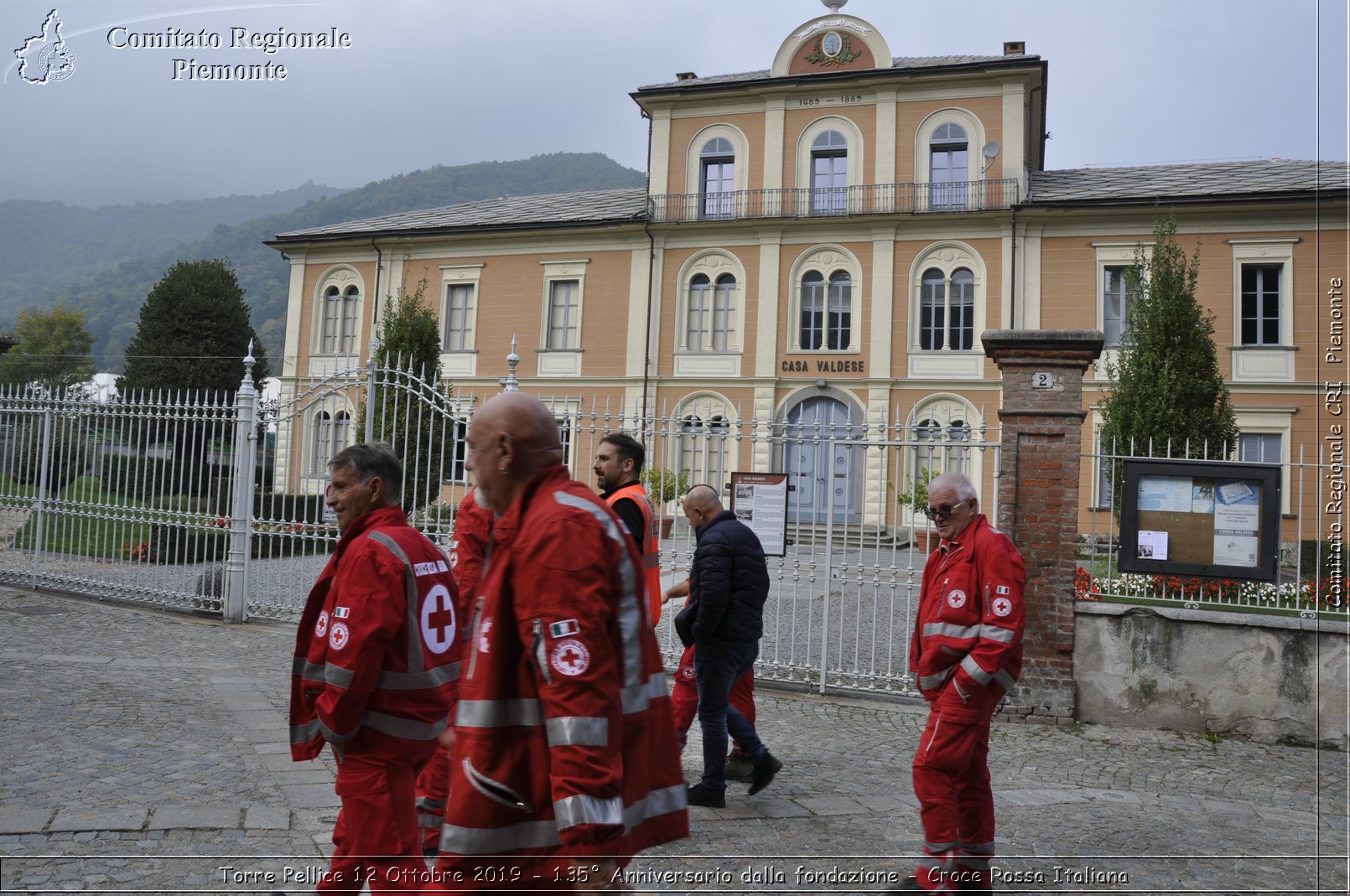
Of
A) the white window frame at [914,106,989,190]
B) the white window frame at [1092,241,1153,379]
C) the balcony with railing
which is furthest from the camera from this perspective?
the white window frame at [914,106,989,190]

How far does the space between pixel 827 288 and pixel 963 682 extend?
23940 millimetres

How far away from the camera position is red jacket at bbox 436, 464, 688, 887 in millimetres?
2109

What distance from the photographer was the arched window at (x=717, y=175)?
92.6 ft

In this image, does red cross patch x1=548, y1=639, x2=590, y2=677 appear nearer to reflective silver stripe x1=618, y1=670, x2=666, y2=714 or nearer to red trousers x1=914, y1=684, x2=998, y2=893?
reflective silver stripe x1=618, y1=670, x2=666, y2=714

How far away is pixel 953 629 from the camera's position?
4168 mm

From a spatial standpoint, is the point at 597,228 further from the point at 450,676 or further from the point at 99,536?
the point at 450,676

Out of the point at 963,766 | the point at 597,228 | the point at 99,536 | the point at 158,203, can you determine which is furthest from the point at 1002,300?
the point at 158,203

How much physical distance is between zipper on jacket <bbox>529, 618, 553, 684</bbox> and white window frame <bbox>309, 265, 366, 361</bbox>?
3048cm

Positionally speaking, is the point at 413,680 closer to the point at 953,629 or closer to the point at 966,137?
the point at 953,629

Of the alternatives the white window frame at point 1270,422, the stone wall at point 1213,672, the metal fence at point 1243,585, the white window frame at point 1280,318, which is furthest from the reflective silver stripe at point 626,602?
the white window frame at point 1280,318

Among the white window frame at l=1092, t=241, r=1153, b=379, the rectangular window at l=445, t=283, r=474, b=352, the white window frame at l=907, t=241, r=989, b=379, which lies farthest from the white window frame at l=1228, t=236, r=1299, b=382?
the rectangular window at l=445, t=283, r=474, b=352

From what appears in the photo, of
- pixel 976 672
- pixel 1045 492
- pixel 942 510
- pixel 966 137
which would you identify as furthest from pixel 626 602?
pixel 966 137

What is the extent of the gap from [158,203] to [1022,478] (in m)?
166

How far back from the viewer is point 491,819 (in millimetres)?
2203
